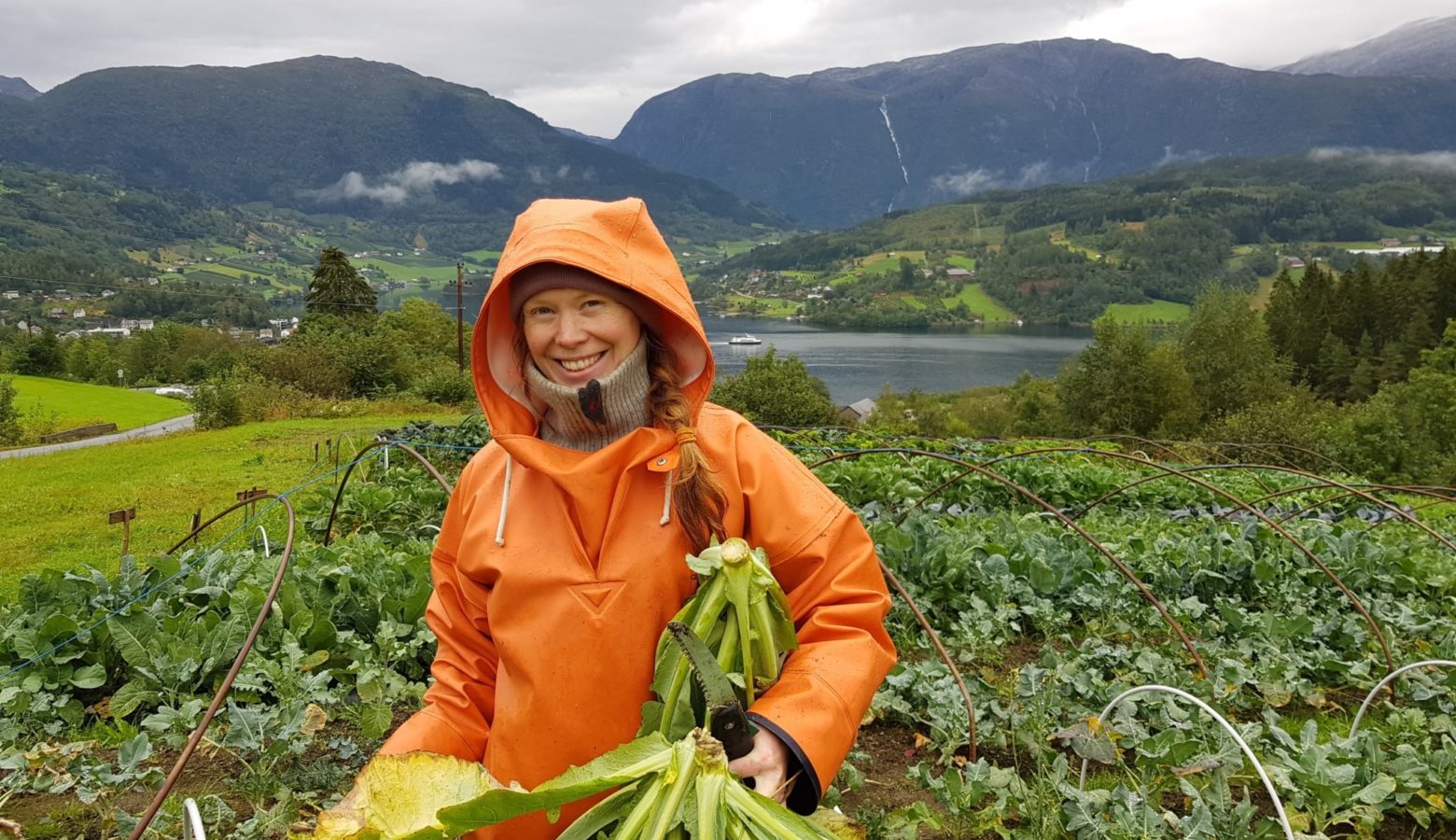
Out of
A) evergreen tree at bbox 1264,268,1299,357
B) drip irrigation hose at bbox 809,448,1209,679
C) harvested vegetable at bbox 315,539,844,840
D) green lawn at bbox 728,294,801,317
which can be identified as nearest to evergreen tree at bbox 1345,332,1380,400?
evergreen tree at bbox 1264,268,1299,357

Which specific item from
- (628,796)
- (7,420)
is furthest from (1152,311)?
(628,796)

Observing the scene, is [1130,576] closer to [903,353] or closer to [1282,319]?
[1282,319]

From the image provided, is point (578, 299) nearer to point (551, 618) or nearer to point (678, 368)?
point (678, 368)

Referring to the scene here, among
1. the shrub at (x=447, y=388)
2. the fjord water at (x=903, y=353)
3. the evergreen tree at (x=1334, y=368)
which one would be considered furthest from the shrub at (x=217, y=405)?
the evergreen tree at (x=1334, y=368)

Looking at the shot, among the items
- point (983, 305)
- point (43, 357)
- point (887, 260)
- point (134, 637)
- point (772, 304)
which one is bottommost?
point (983, 305)

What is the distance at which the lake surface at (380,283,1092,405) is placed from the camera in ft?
291

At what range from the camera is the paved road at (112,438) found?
26438 mm

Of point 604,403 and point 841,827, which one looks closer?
point 841,827

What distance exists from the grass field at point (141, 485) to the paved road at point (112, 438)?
116 inches

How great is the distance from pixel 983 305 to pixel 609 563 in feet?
513

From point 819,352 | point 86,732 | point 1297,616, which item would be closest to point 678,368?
point 86,732

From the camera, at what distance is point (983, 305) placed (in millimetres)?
150125

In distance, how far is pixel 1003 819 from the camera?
331 cm

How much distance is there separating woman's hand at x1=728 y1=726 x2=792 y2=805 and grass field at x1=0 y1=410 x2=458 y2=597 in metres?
8.89
